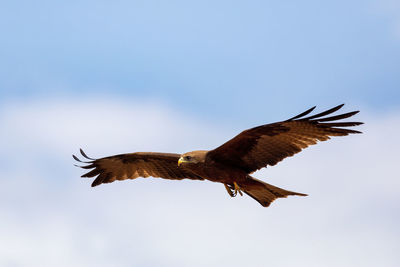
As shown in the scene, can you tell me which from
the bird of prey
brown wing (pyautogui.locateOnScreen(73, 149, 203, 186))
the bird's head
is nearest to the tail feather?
the bird of prey

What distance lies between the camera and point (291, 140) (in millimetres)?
10789

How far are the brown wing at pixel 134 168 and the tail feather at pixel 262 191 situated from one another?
134cm

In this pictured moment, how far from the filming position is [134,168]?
43.2ft

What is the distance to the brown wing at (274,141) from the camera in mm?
10430

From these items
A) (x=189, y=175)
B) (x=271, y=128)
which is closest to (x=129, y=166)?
(x=189, y=175)

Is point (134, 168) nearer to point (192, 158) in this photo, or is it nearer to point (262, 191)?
point (192, 158)

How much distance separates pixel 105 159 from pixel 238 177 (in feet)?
10.3

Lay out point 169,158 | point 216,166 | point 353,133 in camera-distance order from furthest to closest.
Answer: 1. point 169,158
2. point 216,166
3. point 353,133

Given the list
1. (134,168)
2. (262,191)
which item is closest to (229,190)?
(262,191)

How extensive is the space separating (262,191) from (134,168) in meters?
2.99

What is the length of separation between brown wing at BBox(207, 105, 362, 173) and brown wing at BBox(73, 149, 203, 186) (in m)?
1.43

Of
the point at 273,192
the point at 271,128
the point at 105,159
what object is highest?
the point at 105,159

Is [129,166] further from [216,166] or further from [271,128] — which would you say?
[271,128]

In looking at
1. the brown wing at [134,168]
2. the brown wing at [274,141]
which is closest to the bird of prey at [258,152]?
the brown wing at [274,141]
